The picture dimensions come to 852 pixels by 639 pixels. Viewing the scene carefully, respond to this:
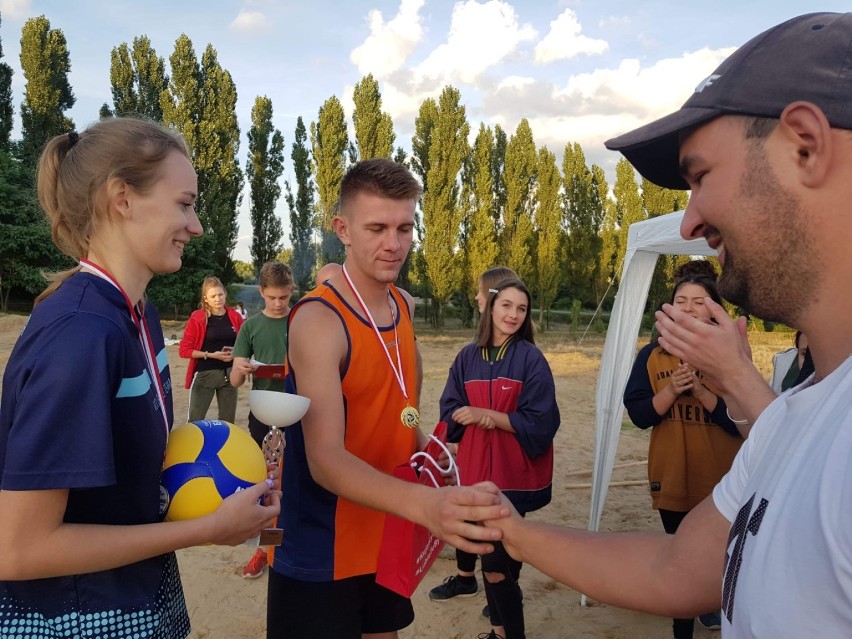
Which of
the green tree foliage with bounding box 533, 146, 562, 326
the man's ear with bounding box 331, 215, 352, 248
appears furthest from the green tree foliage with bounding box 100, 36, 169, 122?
the man's ear with bounding box 331, 215, 352, 248

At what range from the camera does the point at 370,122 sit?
105 feet

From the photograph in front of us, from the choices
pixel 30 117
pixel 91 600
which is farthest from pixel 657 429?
pixel 30 117

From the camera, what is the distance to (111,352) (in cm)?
160

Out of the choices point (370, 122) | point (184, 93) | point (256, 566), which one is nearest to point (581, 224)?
point (370, 122)

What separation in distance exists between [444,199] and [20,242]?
67.3 ft

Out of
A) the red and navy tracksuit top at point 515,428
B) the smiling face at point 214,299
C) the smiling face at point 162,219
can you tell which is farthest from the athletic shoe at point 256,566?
the smiling face at point 162,219

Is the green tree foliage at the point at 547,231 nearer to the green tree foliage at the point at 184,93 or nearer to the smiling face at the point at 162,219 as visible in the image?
the green tree foliage at the point at 184,93

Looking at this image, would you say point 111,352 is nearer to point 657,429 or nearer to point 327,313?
point 327,313

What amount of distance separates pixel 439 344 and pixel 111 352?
23688 millimetres

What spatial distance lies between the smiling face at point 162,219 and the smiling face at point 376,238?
89 cm

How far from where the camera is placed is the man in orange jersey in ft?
7.68

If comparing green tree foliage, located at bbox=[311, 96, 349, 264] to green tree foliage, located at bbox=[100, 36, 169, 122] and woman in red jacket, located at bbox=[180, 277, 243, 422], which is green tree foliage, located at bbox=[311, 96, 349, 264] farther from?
woman in red jacket, located at bbox=[180, 277, 243, 422]

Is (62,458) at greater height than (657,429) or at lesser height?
greater

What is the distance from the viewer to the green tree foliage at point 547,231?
33.2 metres
